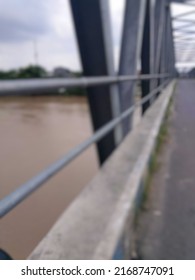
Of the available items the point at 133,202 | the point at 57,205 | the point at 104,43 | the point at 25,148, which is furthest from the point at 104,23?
the point at 25,148

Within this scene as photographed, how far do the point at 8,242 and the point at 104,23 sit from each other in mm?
2596

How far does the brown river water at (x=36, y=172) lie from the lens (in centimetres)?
374

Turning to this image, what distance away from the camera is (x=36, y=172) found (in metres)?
7.23

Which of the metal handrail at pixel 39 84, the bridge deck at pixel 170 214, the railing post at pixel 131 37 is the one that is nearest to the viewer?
the metal handrail at pixel 39 84

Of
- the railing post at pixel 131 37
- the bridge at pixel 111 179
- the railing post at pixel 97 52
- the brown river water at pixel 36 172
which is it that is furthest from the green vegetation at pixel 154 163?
the brown river water at pixel 36 172

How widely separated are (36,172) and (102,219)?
21.1 ft

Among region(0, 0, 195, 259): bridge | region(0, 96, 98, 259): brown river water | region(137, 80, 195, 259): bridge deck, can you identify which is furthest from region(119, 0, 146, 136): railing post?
region(0, 96, 98, 259): brown river water

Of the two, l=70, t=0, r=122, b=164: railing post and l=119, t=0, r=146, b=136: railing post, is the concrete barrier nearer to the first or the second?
l=70, t=0, r=122, b=164: railing post

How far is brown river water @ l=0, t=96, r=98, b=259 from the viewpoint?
374 centimetres

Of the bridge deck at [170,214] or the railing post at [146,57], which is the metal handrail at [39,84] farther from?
the railing post at [146,57]

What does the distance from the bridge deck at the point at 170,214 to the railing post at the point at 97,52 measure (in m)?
0.41

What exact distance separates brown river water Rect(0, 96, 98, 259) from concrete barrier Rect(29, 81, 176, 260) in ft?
0.71

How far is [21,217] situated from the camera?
4.30 m
